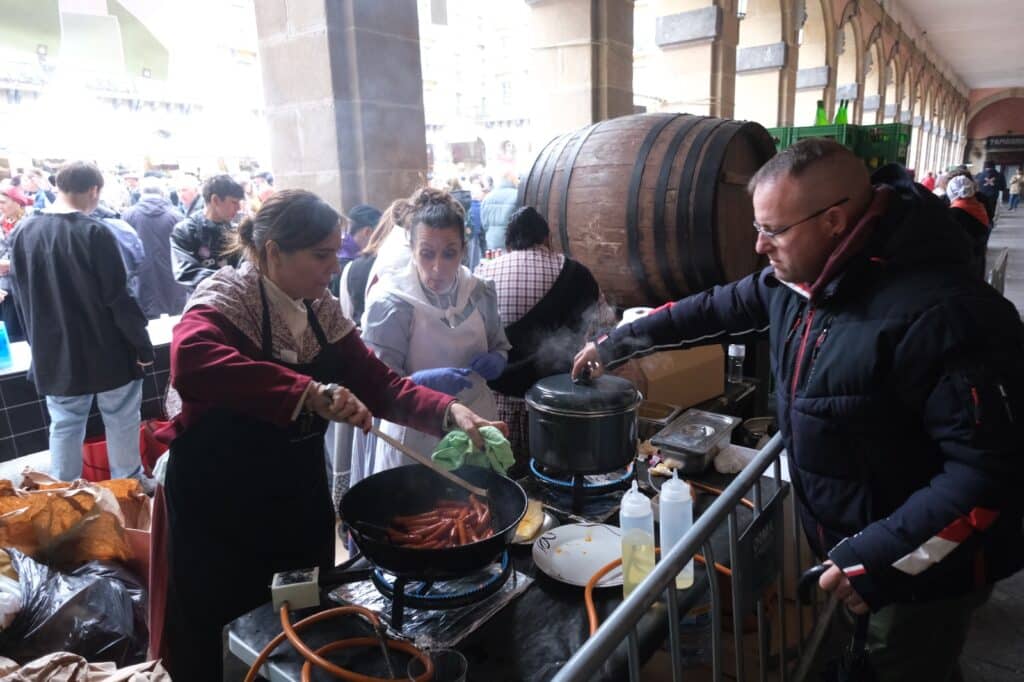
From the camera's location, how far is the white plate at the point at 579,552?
5.84 ft

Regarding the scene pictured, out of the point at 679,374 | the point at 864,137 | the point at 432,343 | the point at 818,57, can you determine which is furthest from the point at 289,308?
the point at 818,57

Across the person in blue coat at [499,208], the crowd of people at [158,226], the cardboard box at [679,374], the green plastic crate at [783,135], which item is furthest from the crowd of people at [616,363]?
the green plastic crate at [783,135]

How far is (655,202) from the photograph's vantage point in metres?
3.56

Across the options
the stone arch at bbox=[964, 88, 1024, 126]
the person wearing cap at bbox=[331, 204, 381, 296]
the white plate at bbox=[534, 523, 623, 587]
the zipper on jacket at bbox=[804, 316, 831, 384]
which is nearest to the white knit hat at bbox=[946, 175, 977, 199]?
the person wearing cap at bbox=[331, 204, 381, 296]

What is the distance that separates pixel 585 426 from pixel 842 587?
839 mm

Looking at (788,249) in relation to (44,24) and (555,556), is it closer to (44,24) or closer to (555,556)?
(555,556)

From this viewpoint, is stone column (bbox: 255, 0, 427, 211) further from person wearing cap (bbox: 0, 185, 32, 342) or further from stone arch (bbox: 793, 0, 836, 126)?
stone arch (bbox: 793, 0, 836, 126)

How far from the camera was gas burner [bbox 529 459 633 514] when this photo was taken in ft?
7.27

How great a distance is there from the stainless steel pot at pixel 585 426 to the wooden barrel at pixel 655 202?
1.60 metres

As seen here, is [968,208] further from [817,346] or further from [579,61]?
[817,346]

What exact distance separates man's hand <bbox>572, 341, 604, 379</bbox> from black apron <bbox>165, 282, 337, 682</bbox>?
89 centimetres

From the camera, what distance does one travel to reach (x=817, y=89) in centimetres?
1093

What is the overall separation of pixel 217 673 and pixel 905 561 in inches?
85.3

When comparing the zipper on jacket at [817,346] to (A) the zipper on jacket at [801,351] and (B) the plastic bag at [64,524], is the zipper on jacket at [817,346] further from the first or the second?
(B) the plastic bag at [64,524]
